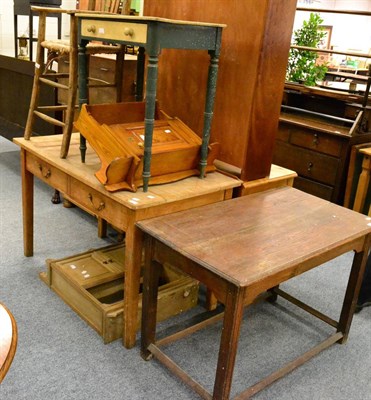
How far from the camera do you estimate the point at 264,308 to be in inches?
99.8

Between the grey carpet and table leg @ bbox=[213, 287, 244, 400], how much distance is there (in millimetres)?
307

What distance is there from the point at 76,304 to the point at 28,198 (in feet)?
2.36

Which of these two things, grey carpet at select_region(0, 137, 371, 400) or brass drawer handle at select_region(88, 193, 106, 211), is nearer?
grey carpet at select_region(0, 137, 371, 400)

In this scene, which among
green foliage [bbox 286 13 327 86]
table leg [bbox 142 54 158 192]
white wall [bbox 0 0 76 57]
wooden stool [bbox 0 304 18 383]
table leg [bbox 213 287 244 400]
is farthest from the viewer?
white wall [bbox 0 0 76 57]

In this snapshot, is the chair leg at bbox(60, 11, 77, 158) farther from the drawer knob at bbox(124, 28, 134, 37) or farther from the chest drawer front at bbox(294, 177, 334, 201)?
the chest drawer front at bbox(294, 177, 334, 201)

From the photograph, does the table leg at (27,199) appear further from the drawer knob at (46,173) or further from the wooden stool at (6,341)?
the wooden stool at (6,341)

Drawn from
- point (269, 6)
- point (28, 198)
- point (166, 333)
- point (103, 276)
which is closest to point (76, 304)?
point (103, 276)

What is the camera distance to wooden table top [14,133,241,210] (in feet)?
6.38

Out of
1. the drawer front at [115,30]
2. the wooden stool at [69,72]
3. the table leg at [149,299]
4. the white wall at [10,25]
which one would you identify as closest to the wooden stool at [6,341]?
the table leg at [149,299]

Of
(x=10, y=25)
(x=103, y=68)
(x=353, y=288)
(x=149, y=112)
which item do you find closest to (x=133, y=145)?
(x=149, y=112)

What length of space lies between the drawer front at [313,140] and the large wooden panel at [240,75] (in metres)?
1.30

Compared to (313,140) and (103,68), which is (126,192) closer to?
(103,68)

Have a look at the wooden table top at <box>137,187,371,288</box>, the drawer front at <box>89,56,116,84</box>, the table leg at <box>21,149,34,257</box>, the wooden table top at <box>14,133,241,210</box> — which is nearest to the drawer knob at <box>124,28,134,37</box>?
the wooden table top at <box>14,133,241,210</box>

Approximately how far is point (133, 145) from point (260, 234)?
2.17ft
